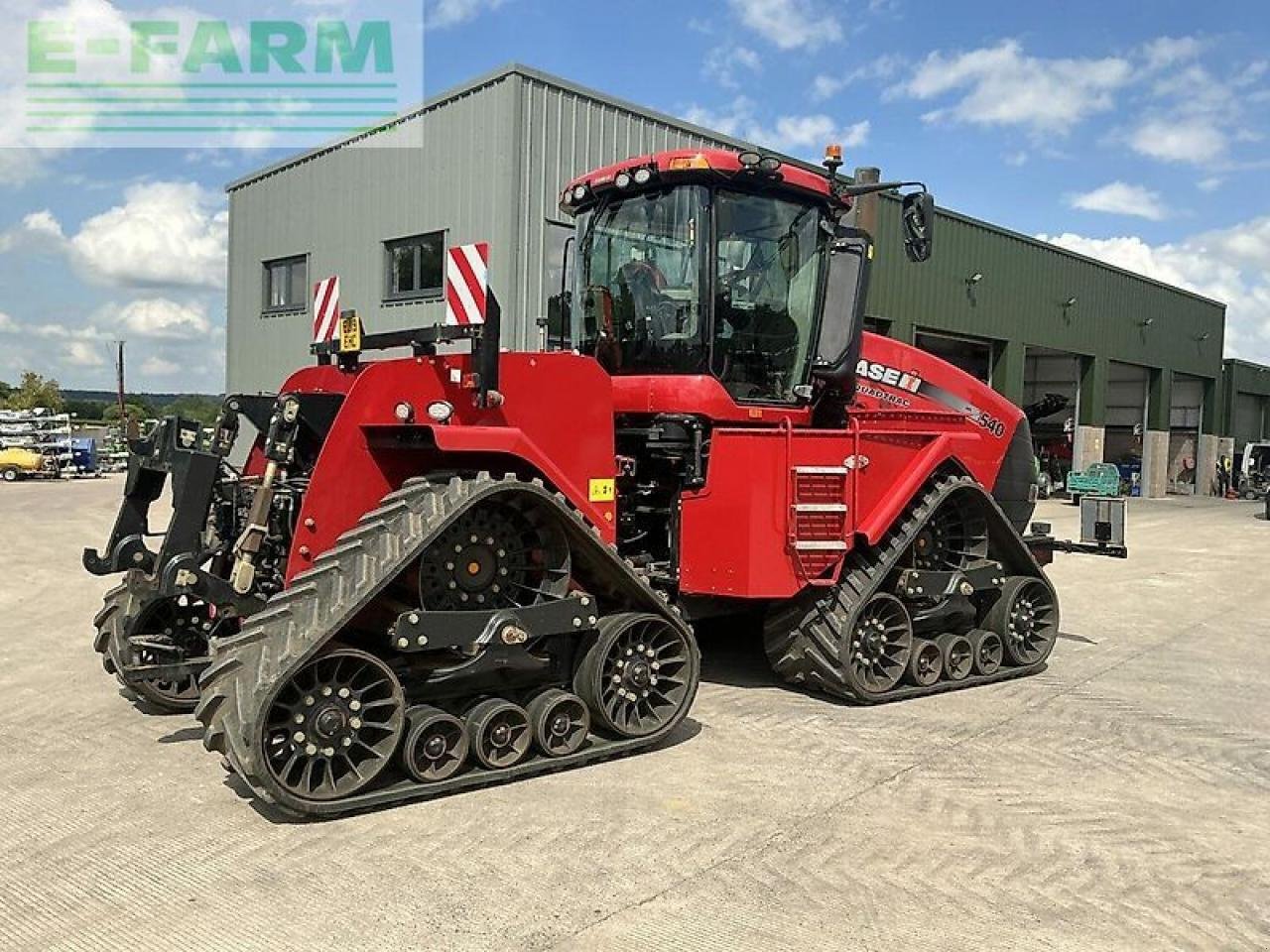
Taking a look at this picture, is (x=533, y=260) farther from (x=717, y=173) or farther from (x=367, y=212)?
(x=717, y=173)

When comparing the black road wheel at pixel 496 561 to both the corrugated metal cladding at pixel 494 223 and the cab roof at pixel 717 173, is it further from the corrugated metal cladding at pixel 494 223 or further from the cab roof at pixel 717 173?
the corrugated metal cladding at pixel 494 223

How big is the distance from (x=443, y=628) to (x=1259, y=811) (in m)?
3.56

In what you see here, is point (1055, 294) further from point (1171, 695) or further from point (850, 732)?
point (850, 732)

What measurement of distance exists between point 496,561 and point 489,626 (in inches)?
12.5

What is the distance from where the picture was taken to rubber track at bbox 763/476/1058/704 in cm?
595

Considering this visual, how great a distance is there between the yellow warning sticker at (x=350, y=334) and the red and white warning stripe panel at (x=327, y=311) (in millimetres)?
492

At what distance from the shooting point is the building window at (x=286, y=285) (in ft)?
60.0

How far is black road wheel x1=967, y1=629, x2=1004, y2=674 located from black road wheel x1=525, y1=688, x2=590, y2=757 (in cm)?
309

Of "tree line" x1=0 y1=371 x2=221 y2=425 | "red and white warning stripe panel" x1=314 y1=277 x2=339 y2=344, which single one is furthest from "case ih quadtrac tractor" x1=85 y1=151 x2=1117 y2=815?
"tree line" x1=0 y1=371 x2=221 y2=425

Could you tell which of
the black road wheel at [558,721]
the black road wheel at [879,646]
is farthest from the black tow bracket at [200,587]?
the black road wheel at [879,646]

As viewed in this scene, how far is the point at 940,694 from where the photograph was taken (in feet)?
21.3

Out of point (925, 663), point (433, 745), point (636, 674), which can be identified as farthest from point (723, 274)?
point (433, 745)

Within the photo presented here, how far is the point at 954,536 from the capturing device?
7.02m

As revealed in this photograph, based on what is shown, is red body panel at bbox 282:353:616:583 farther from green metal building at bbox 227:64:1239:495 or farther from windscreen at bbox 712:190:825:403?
green metal building at bbox 227:64:1239:495
